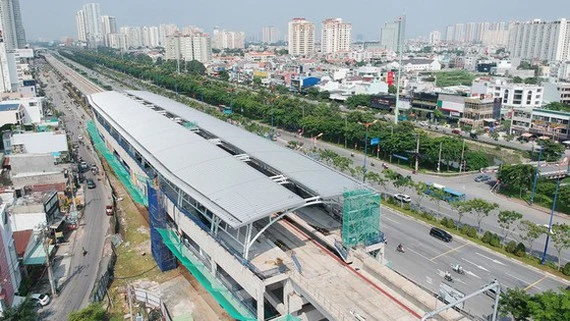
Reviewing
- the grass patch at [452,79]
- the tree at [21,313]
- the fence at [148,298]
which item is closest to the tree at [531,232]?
the fence at [148,298]

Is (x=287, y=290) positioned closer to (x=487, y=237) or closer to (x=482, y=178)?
(x=487, y=237)

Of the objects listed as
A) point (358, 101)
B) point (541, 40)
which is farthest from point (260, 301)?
point (541, 40)

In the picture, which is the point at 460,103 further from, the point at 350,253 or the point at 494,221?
the point at 350,253

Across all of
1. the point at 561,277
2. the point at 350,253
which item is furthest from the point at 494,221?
the point at 350,253

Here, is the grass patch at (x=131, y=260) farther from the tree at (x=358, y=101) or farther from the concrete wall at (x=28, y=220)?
the tree at (x=358, y=101)

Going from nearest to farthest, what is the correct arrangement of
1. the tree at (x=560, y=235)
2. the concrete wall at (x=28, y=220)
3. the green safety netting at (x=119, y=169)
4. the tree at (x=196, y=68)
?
the tree at (x=560, y=235), the concrete wall at (x=28, y=220), the green safety netting at (x=119, y=169), the tree at (x=196, y=68)
